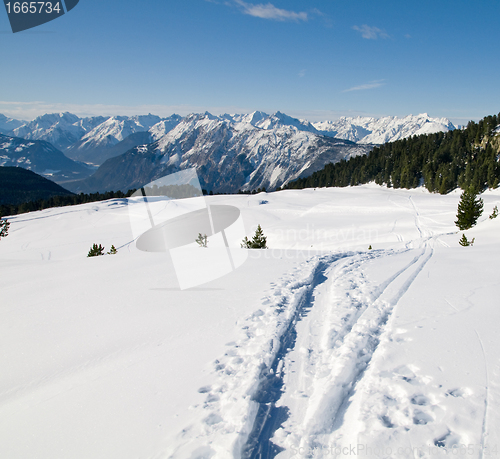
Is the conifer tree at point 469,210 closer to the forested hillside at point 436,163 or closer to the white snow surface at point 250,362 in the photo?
the white snow surface at point 250,362

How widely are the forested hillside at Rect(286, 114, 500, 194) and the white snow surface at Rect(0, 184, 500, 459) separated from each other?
49.9m

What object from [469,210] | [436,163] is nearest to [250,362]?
[469,210]

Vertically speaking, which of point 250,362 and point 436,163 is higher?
point 436,163

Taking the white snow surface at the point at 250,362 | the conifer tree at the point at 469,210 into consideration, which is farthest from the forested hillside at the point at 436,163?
the white snow surface at the point at 250,362

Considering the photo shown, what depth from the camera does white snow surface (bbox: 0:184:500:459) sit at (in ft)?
10.2

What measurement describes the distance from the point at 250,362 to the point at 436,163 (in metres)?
82.0

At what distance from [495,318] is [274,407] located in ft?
15.7

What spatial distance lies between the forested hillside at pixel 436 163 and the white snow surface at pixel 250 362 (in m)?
49.9

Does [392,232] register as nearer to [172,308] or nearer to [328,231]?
[328,231]

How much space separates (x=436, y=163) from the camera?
227 feet

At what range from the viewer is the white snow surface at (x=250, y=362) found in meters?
3.12

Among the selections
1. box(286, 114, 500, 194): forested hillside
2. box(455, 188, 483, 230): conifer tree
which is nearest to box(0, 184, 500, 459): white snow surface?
box(455, 188, 483, 230): conifer tree

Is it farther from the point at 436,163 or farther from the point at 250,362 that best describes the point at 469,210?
the point at 436,163

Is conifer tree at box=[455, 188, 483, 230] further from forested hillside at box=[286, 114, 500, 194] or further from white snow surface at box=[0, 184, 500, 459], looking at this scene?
forested hillside at box=[286, 114, 500, 194]
